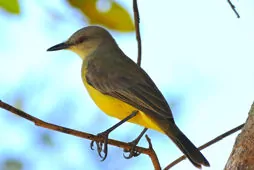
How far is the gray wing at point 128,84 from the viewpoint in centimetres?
431

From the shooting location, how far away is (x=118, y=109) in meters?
4.39

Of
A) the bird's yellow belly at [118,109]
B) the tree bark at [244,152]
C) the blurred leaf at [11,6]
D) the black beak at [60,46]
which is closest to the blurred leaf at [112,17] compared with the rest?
the blurred leaf at [11,6]

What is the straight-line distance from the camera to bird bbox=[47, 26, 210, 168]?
4.04 m

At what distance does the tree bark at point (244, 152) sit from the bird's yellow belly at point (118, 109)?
1.19m

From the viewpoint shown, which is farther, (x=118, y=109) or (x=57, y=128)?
(x=118, y=109)

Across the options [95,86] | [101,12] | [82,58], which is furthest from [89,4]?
[82,58]

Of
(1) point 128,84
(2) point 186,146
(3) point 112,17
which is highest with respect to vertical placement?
(3) point 112,17

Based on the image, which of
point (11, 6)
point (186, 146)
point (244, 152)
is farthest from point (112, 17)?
point (186, 146)

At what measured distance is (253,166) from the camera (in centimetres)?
273

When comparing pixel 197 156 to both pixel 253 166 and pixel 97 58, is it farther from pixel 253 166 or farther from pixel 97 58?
pixel 97 58

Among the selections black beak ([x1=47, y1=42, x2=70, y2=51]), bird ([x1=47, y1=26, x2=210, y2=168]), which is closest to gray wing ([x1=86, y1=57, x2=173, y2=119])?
bird ([x1=47, y1=26, x2=210, y2=168])

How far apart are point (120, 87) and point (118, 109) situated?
0.34m

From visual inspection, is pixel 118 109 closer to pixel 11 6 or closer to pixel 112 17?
pixel 112 17

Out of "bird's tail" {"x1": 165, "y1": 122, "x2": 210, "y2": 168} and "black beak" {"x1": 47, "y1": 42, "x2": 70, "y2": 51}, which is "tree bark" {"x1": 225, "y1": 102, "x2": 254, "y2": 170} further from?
"black beak" {"x1": 47, "y1": 42, "x2": 70, "y2": 51}
